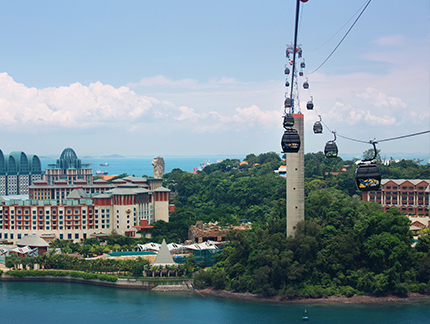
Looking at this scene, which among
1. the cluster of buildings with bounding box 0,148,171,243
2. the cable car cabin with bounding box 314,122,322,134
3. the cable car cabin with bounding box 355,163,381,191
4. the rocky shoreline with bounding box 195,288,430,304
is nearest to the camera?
the cable car cabin with bounding box 355,163,381,191

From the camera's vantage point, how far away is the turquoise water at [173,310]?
37.6m

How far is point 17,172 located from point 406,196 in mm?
59841

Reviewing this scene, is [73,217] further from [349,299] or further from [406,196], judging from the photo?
[406,196]

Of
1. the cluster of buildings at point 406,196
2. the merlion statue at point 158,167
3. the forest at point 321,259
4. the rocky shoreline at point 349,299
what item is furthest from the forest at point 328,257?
the merlion statue at point 158,167

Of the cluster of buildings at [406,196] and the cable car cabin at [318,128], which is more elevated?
the cable car cabin at [318,128]

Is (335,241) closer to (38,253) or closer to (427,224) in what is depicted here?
(427,224)

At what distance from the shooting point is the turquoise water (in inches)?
1481

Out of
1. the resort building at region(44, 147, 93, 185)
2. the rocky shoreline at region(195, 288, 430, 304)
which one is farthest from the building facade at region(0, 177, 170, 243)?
the resort building at region(44, 147, 93, 185)

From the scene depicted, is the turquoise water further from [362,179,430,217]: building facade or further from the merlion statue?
the merlion statue

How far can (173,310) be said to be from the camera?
132 feet

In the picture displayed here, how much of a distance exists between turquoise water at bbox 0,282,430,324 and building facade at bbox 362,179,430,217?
24.8 m

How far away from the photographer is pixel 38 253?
171 ft

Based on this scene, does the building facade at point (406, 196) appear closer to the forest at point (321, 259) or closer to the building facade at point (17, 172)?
the forest at point (321, 259)

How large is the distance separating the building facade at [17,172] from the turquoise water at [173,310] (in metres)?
57.5
